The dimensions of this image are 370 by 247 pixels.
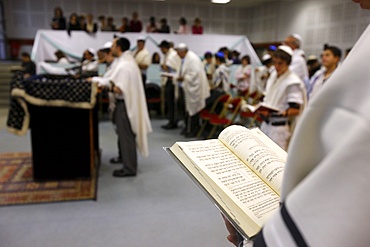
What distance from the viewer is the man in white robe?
37cm

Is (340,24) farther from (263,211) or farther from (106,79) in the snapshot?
(263,211)

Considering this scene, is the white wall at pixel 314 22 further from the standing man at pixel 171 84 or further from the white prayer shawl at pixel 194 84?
the standing man at pixel 171 84

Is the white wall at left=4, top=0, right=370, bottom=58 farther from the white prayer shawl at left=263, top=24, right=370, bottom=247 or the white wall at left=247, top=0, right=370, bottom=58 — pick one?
the white prayer shawl at left=263, top=24, right=370, bottom=247

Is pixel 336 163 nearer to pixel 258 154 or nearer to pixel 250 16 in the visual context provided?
pixel 258 154

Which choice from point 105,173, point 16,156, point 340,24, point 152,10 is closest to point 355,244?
point 105,173

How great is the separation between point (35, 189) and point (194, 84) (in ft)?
9.75

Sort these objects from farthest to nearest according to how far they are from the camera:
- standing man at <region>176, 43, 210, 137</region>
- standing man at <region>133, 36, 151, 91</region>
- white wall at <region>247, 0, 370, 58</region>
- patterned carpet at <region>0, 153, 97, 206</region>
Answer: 1. white wall at <region>247, 0, 370, 58</region>
2. standing man at <region>133, 36, 151, 91</region>
3. standing man at <region>176, 43, 210, 137</region>
4. patterned carpet at <region>0, 153, 97, 206</region>

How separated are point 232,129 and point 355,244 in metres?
0.46

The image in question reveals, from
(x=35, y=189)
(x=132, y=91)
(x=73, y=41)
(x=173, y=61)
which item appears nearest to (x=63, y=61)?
(x=73, y=41)

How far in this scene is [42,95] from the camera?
285cm

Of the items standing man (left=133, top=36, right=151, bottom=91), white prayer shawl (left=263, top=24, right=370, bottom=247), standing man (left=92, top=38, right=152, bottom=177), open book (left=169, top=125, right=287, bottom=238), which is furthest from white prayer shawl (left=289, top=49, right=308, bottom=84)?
white prayer shawl (left=263, top=24, right=370, bottom=247)

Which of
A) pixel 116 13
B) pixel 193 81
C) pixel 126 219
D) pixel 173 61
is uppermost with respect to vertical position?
pixel 116 13

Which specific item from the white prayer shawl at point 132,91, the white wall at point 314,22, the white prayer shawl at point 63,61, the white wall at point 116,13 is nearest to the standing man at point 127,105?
the white prayer shawl at point 132,91

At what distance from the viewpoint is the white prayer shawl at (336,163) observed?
1.22 ft
